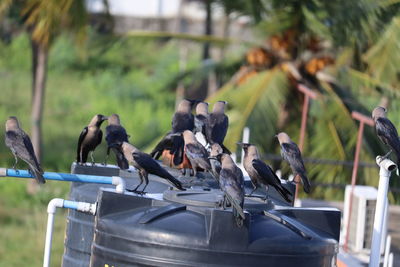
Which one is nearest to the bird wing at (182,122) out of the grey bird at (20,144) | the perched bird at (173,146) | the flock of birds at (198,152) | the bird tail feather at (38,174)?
the flock of birds at (198,152)

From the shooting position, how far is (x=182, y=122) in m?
7.01

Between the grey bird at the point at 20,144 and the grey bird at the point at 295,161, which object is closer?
the grey bird at the point at 295,161

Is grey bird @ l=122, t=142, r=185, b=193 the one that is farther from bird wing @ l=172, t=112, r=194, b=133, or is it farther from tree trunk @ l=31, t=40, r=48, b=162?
tree trunk @ l=31, t=40, r=48, b=162

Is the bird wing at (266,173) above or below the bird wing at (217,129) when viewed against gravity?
below

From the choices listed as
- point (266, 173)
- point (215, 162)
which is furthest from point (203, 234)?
point (215, 162)

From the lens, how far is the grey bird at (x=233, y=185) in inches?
160

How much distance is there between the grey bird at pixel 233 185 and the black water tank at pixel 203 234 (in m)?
0.04

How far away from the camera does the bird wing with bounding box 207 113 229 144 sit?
664 cm

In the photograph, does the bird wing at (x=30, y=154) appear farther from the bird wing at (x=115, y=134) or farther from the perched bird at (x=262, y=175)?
the perched bird at (x=262, y=175)

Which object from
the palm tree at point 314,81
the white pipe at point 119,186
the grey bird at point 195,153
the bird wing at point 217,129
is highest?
the palm tree at point 314,81

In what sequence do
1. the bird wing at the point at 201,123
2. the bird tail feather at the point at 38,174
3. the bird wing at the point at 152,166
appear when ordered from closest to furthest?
the bird wing at the point at 152,166
the bird tail feather at the point at 38,174
the bird wing at the point at 201,123

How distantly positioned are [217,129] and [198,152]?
1170 mm

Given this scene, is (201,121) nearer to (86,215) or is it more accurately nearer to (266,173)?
(86,215)

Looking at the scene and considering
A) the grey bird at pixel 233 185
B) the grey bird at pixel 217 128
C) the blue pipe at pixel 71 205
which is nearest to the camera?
the grey bird at pixel 233 185
